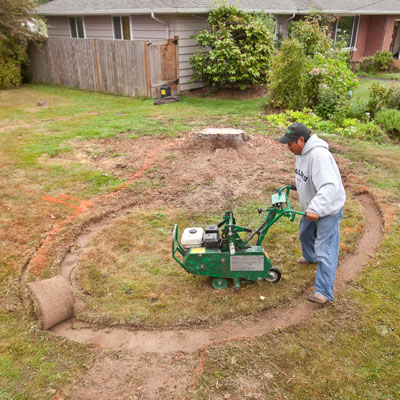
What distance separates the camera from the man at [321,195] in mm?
3518

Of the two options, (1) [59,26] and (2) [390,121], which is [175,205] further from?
(1) [59,26]

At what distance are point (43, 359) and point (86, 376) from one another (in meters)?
0.44

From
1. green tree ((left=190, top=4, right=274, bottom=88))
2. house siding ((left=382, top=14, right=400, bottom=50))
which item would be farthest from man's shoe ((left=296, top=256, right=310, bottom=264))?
house siding ((left=382, top=14, right=400, bottom=50))

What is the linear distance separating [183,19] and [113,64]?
118 inches

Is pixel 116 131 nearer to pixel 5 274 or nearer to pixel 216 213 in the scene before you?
pixel 216 213

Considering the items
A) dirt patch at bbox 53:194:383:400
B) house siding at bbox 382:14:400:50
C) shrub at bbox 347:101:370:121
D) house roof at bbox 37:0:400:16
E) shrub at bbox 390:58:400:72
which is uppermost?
Result: house roof at bbox 37:0:400:16

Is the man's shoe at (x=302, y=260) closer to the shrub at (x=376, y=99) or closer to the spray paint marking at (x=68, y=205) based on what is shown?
the spray paint marking at (x=68, y=205)

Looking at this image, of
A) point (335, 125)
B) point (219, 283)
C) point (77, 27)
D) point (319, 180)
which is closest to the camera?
point (319, 180)

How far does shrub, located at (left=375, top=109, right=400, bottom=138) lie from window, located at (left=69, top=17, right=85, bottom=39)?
13553mm

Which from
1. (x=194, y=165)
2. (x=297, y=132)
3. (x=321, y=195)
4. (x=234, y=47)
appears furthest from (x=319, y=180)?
(x=234, y=47)

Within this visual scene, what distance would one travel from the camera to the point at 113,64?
1432 centimetres

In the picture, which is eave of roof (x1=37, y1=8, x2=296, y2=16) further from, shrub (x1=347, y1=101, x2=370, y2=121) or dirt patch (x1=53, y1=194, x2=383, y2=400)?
dirt patch (x1=53, y1=194, x2=383, y2=400)

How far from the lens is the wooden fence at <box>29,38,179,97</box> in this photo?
13.4 m

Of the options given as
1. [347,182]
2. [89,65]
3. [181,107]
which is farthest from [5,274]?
[89,65]
